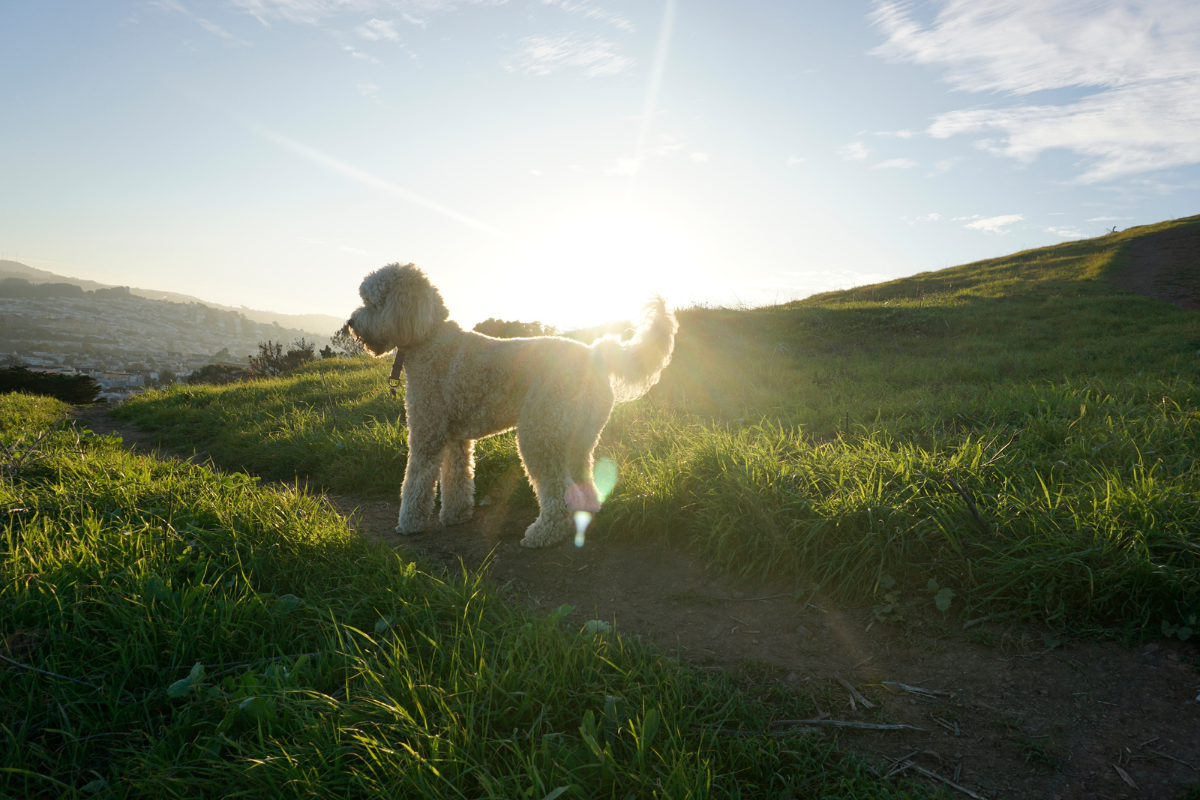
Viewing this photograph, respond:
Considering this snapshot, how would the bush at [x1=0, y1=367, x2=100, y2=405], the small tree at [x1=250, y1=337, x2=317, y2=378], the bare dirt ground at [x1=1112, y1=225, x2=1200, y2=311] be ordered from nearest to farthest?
the bush at [x1=0, y1=367, x2=100, y2=405], the small tree at [x1=250, y1=337, x2=317, y2=378], the bare dirt ground at [x1=1112, y1=225, x2=1200, y2=311]

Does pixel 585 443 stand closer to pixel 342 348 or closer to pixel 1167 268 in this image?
pixel 342 348

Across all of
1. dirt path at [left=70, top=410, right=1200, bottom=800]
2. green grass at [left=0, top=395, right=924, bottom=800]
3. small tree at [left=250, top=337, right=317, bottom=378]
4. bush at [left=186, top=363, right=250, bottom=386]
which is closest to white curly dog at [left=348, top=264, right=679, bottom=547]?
dirt path at [left=70, top=410, right=1200, bottom=800]

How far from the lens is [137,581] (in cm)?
262

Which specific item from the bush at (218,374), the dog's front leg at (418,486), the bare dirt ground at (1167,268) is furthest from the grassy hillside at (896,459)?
the bare dirt ground at (1167,268)

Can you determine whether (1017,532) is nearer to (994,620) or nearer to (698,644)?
(994,620)

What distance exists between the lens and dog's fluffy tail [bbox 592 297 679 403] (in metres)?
4.45

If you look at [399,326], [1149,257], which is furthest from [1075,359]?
[1149,257]

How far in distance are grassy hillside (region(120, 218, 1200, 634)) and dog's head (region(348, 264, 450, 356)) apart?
68.2 inches

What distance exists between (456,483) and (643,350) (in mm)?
2110

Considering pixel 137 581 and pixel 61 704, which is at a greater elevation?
pixel 137 581

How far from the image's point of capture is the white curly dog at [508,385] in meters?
4.22

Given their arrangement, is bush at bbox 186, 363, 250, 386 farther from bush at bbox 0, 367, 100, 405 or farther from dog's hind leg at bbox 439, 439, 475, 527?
dog's hind leg at bbox 439, 439, 475, 527

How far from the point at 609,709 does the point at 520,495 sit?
3.28 metres

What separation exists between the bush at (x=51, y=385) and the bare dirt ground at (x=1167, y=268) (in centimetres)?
2729
